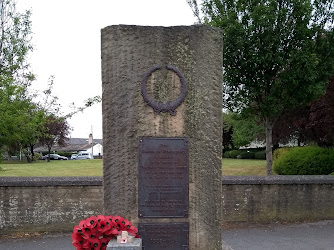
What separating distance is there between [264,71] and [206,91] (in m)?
7.98

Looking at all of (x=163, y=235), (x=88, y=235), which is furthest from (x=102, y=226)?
(x=163, y=235)

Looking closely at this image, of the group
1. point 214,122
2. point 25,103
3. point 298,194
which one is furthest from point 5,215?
point 298,194

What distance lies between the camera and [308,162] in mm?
12867

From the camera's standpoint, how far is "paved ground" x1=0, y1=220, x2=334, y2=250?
292 inches

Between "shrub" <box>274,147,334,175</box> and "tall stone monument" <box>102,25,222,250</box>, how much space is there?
30.7 ft

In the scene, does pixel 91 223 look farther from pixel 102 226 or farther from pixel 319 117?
pixel 319 117

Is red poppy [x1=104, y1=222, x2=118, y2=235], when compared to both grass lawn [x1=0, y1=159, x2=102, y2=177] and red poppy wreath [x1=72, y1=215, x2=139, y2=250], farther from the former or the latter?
grass lawn [x1=0, y1=159, x2=102, y2=177]

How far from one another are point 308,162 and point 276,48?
4.36 m

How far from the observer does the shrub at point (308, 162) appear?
12812 millimetres

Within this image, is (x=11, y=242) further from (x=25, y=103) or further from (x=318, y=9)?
(x=318, y=9)

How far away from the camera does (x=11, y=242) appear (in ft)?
26.3

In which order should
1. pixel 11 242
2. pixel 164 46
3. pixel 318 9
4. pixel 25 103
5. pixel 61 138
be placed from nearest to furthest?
pixel 164 46 < pixel 11 242 < pixel 25 103 < pixel 318 9 < pixel 61 138

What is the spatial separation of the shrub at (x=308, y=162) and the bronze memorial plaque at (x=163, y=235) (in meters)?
9.52

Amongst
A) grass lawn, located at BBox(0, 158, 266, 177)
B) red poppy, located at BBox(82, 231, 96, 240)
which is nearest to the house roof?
grass lawn, located at BBox(0, 158, 266, 177)
